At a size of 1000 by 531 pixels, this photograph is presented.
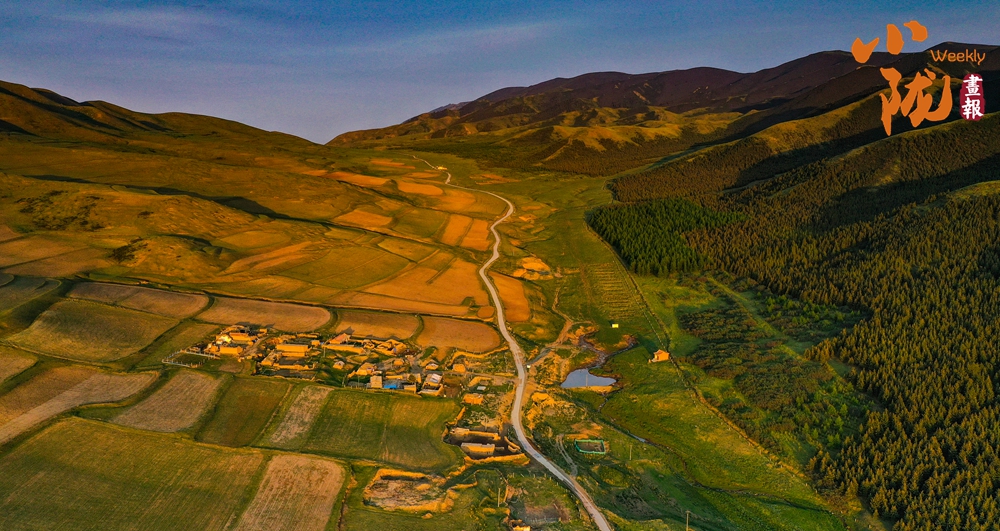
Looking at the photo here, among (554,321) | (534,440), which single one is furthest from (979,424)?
(554,321)

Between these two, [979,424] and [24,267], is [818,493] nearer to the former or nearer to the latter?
[979,424]

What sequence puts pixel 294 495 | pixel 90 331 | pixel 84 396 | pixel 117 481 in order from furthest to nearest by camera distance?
pixel 90 331, pixel 84 396, pixel 294 495, pixel 117 481

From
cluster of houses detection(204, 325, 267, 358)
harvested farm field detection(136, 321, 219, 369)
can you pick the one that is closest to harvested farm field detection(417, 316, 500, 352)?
cluster of houses detection(204, 325, 267, 358)

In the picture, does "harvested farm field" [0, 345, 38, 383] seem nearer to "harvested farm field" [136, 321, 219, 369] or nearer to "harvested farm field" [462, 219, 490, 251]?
"harvested farm field" [136, 321, 219, 369]

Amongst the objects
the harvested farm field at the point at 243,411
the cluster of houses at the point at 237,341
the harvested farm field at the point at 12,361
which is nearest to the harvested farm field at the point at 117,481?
the harvested farm field at the point at 243,411

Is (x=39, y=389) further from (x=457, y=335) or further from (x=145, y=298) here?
(x=457, y=335)

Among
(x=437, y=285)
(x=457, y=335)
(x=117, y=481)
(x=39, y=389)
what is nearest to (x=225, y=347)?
(x=39, y=389)

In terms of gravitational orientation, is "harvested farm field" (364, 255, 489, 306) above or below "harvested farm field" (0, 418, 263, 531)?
above
